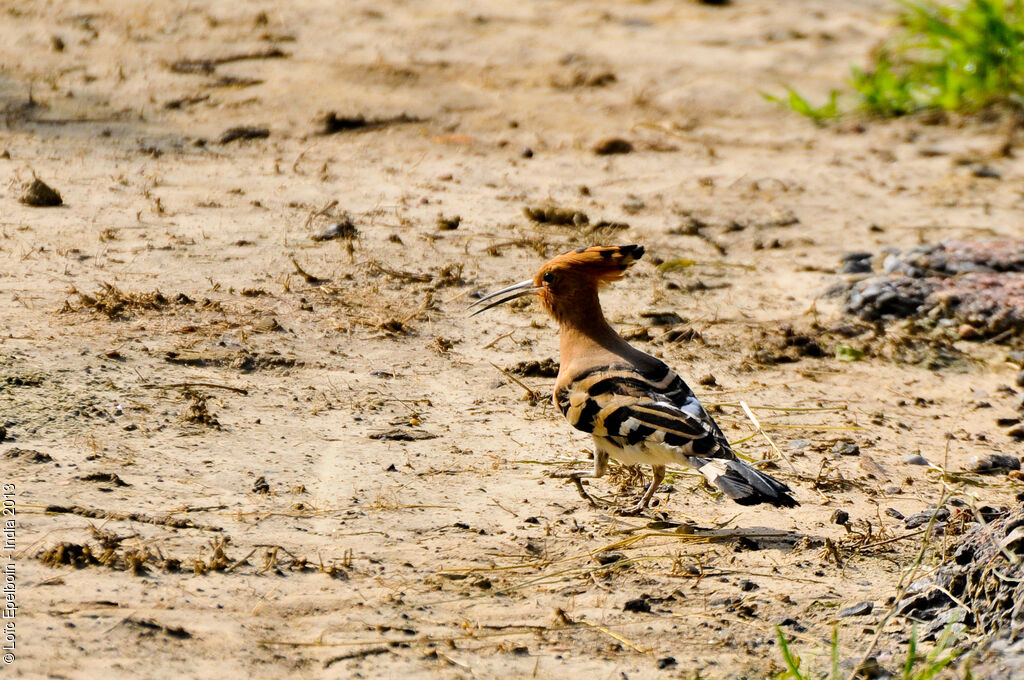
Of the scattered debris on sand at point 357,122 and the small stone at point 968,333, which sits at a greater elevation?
the scattered debris on sand at point 357,122

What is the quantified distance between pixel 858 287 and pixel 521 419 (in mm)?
2273

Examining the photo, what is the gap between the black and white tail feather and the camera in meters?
4.05

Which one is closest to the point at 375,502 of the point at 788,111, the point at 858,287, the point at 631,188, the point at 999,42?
the point at 858,287

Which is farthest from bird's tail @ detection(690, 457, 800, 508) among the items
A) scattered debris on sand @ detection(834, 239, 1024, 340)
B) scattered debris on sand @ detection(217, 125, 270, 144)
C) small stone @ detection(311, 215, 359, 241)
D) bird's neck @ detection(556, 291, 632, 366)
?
scattered debris on sand @ detection(217, 125, 270, 144)

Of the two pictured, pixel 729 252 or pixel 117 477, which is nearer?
pixel 117 477

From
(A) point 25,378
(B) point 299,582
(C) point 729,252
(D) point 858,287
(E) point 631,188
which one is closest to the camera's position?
(B) point 299,582

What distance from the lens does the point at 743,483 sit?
4020 millimetres

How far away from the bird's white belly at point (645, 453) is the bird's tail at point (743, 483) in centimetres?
6

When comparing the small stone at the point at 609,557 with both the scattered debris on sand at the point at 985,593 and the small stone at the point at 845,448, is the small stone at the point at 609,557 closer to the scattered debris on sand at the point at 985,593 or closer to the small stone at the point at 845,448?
the scattered debris on sand at the point at 985,593

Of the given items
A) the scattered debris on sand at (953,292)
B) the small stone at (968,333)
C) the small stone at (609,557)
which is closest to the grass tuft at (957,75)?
the scattered debris on sand at (953,292)

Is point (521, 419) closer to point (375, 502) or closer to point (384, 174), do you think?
point (375, 502)

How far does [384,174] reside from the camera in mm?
7238

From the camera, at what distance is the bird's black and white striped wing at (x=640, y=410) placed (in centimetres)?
417

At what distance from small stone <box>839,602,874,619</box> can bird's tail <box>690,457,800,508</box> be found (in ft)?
1.22
